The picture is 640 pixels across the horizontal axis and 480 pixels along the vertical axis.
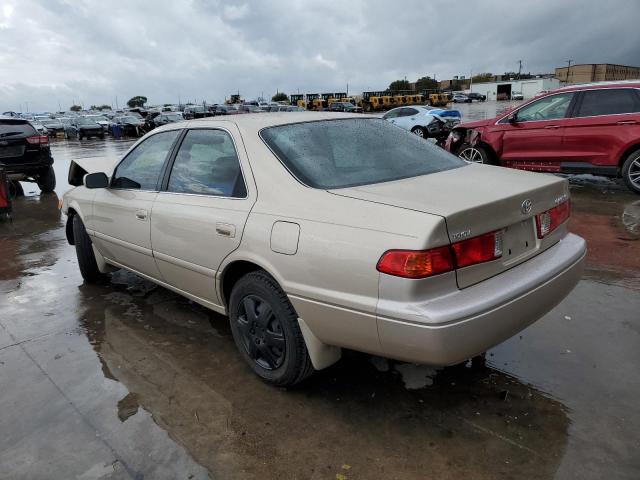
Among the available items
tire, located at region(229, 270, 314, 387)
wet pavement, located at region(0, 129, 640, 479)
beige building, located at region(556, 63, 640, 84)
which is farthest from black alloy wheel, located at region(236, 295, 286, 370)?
beige building, located at region(556, 63, 640, 84)

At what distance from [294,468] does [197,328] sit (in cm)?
175

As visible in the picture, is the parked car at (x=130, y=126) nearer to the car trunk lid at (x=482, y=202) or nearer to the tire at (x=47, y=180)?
the tire at (x=47, y=180)

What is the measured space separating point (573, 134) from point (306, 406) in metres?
7.07

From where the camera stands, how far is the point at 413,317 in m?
2.18

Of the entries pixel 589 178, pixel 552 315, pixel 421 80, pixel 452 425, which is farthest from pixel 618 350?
pixel 421 80

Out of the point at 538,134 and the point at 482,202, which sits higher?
the point at 482,202

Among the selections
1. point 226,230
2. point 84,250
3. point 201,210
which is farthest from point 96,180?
point 226,230

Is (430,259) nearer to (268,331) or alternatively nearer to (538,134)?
(268,331)

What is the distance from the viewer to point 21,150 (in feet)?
32.6

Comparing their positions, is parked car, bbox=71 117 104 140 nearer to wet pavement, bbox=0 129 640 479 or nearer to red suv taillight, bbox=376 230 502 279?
wet pavement, bbox=0 129 640 479

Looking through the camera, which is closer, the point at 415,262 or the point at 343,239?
the point at 415,262

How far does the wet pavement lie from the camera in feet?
7.80

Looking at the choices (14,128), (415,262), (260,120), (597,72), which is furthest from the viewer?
(597,72)

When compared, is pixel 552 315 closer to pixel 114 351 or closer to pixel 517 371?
pixel 517 371
